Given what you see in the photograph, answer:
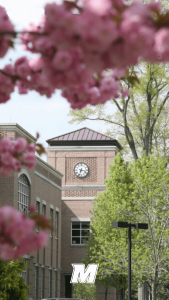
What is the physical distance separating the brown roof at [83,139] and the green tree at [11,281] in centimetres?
3688

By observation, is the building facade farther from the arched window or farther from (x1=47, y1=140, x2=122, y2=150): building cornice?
(x1=47, y1=140, x2=122, y2=150): building cornice

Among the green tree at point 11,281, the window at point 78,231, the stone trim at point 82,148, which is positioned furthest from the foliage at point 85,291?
the green tree at point 11,281

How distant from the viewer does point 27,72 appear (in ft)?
16.8

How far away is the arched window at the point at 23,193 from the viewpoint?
1602 inches

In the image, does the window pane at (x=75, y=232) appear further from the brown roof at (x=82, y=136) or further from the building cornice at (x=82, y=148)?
the brown roof at (x=82, y=136)

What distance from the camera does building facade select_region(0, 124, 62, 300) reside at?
38594mm

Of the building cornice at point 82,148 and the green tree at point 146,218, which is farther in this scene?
the building cornice at point 82,148

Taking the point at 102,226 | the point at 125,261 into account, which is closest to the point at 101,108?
the point at 102,226

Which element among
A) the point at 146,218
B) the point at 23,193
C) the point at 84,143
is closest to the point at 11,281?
the point at 146,218

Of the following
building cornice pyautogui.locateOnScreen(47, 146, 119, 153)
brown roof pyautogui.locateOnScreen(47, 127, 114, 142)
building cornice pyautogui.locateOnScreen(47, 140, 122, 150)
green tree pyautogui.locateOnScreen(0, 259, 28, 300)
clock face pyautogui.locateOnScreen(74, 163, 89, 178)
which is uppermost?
brown roof pyautogui.locateOnScreen(47, 127, 114, 142)

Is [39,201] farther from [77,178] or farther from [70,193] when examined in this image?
[77,178]

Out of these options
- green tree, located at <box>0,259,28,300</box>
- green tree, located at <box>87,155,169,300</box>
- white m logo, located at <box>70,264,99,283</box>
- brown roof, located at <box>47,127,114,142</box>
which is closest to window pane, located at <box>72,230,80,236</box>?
brown roof, located at <box>47,127,114,142</box>

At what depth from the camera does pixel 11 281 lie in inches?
1024

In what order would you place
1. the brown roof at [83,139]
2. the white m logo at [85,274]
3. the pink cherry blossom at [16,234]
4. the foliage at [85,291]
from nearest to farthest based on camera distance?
the pink cherry blossom at [16,234] → the white m logo at [85,274] → the foliage at [85,291] → the brown roof at [83,139]
